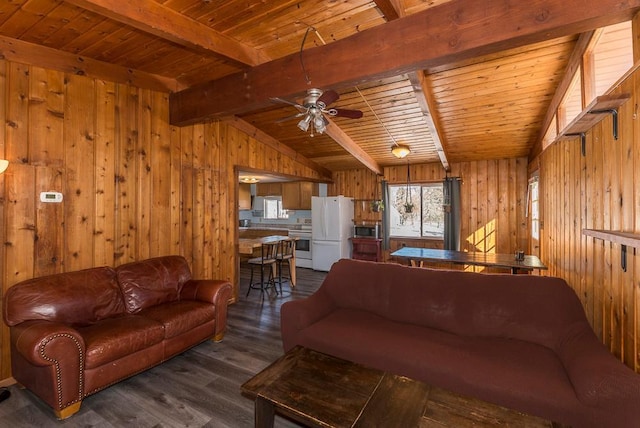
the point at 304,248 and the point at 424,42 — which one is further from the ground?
the point at 424,42

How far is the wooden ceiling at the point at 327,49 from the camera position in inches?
76.5

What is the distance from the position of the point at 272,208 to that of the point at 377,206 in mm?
3078

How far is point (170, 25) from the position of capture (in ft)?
7.41

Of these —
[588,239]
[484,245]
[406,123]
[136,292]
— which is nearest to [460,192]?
[484,245]

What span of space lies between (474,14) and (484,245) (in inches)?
198

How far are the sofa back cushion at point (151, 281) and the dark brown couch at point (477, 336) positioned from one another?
1.50m

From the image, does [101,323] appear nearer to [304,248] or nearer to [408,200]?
[304,248]

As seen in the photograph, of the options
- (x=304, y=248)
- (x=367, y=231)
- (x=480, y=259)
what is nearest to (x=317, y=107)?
(x=480, y=259)

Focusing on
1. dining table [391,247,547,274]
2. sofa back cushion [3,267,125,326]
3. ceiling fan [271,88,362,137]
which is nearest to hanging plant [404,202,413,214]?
dining table [391,247,547,274]

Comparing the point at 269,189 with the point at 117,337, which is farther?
the point at 269,189

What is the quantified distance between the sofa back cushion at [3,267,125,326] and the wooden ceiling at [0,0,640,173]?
1.93 meters

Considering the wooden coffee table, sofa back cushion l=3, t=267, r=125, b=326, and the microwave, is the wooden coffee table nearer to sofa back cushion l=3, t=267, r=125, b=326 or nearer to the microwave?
sofa back cushion l=3, t=267, r=125, b=326

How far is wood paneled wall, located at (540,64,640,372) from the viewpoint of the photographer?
1680 mm

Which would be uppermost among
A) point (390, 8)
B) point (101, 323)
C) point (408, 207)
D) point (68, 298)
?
point (390, 8)
